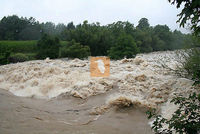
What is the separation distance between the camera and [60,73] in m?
8.10

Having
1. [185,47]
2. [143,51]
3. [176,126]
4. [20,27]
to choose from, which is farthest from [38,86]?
[20,27]

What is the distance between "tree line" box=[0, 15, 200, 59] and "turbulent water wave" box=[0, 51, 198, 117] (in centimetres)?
579

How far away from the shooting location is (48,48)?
58.6 feet

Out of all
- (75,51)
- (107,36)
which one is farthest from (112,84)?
(107,36)

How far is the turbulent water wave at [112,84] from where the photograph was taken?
4691mm

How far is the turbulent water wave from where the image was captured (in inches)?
185

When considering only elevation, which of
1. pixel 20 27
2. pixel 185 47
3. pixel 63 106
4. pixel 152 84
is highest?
pixel 20 27

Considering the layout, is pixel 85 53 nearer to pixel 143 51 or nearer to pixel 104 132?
pixel 143 51

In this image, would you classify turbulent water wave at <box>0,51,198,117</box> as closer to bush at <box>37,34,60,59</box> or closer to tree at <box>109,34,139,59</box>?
tree at <box>109,34,139,59</box>

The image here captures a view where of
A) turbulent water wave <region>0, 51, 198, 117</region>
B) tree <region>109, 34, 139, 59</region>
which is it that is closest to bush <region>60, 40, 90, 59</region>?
tree <region>109, 34, 139, 59</region>

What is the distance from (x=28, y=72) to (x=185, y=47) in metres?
6.79

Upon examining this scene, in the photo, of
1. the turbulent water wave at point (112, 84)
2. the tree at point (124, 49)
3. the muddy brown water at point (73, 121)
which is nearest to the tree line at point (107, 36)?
the tree at point (124, 49)

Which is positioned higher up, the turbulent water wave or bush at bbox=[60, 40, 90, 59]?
bush at bbox=[60, 40, 90, 59]

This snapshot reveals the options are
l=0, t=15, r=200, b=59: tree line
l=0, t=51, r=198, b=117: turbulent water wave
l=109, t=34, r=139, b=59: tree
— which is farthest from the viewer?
l=0, t=15, r=200, b=59: tree line
